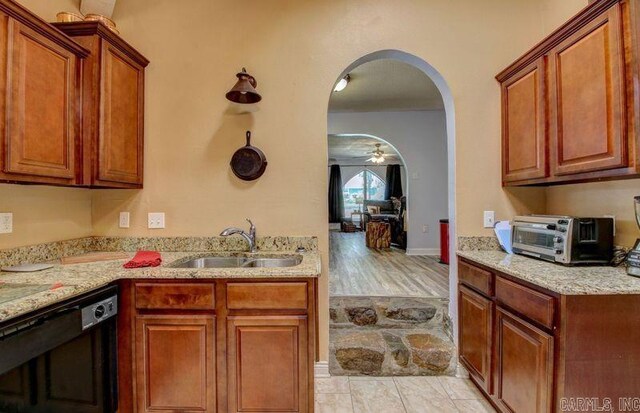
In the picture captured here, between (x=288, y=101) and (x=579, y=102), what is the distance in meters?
1.77

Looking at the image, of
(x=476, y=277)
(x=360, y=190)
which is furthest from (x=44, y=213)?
(x=360, y=190)

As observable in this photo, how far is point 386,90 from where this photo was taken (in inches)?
181

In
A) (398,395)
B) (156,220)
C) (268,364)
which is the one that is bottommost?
(398,395)

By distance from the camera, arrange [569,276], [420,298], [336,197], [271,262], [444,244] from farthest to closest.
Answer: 1. [336,197]
2. [444,244]
3. [420,298]
4. [271,262]
5. [569,276]

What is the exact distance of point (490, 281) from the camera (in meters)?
1.85

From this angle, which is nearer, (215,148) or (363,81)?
(215,148)

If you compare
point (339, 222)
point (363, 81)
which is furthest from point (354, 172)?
point (363, 81)

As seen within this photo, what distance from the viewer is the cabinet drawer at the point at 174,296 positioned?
1.70m

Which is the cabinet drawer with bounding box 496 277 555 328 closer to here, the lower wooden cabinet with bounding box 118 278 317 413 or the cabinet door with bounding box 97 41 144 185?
the lower wooden cabinet with bounding box 118 278 317 413

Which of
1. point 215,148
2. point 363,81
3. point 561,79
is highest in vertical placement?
point 363,81

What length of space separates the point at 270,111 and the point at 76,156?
125 centimetres

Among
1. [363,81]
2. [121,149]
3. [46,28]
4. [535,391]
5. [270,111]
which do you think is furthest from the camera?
[363,81]

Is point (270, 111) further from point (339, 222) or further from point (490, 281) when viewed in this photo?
point (339, 222)

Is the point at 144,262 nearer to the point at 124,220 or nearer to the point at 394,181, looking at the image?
the point at 124,220
